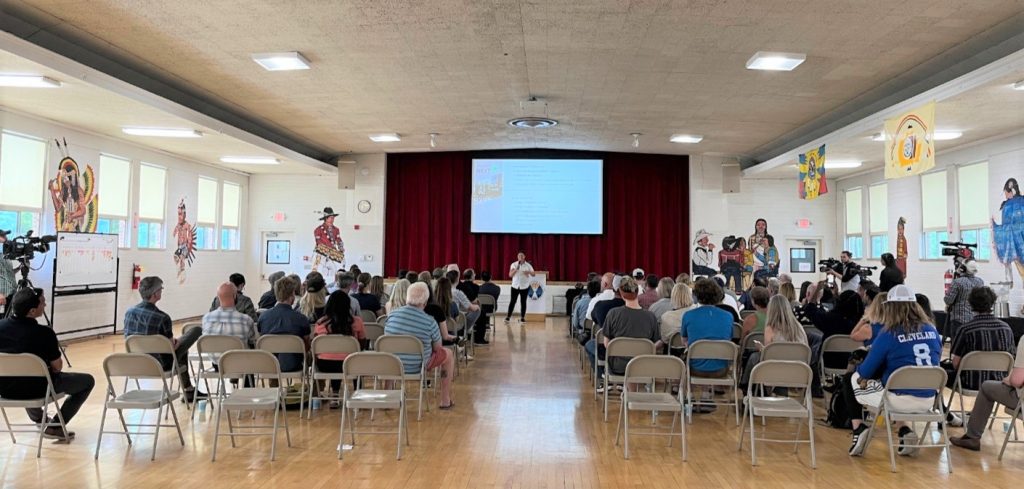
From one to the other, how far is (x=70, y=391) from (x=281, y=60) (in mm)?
4703

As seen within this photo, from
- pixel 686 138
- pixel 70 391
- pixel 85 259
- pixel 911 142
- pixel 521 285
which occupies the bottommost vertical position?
pixel 70 391

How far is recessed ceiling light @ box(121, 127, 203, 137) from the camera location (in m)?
10.2

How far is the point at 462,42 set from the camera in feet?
24.5

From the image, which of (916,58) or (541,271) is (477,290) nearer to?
(541,271)

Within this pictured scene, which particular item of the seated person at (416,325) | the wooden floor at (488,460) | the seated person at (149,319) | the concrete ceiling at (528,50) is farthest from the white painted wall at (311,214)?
the seated person at (416,325)

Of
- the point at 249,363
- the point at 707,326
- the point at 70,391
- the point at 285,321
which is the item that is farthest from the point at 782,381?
the point at 70,391

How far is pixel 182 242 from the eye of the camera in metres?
13.4

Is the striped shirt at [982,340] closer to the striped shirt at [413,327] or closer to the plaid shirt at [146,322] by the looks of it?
the striped shirt at [413,327]

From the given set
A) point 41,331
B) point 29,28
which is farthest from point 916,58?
point 29,28

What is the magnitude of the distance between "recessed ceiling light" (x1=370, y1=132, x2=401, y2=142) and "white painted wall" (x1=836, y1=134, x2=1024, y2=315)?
1029 cm

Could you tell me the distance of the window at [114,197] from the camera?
11.2m

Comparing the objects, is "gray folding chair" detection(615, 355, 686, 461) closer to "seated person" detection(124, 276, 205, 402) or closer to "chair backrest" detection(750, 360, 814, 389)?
"chair backrest" detection(750, 360, 814, 389)

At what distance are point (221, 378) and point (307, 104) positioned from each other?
6.80 m

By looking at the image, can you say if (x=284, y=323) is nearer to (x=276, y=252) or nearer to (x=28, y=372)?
(x=28, y=372)
